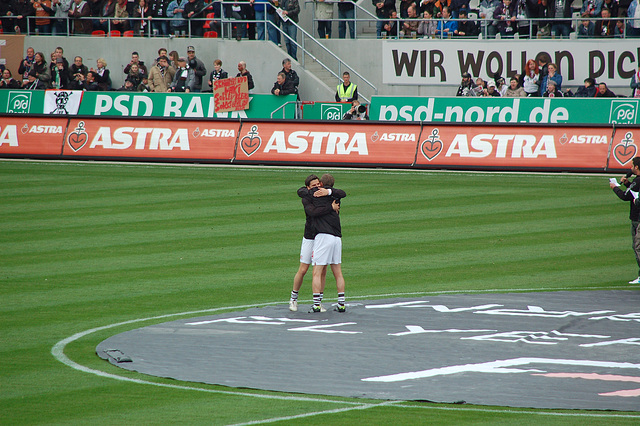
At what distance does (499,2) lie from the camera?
33.7 m

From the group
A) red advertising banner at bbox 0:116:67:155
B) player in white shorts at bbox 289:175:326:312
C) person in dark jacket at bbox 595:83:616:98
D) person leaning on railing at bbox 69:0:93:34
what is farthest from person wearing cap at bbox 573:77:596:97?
person leaning on railing at bbox 69:0:93:34

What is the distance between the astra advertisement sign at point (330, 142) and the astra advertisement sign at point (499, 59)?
20.3ft

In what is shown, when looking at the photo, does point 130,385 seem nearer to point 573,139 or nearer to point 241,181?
point 241,181

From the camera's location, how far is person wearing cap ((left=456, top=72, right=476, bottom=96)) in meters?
31.2

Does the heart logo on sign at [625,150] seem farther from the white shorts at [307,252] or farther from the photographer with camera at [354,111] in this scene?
the white shorts at [307,252]

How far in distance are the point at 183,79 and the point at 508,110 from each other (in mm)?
12111

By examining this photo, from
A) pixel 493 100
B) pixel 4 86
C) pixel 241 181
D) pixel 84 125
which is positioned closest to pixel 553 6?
pixel 493 100

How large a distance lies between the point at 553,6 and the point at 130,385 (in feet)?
88.5

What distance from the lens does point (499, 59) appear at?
33312mm

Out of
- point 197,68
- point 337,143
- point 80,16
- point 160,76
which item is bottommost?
point 337,143

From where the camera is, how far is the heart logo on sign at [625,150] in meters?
25.5

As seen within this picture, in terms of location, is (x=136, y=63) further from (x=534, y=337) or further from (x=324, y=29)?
(x=534, y=337)

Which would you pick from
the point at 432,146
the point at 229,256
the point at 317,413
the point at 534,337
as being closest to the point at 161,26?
the point at 432,146

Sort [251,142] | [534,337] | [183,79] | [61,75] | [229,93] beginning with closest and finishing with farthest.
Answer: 1. [534,337]
2. [251,142]
3. [229,93]
4. [183,79]
5. [61,75]
